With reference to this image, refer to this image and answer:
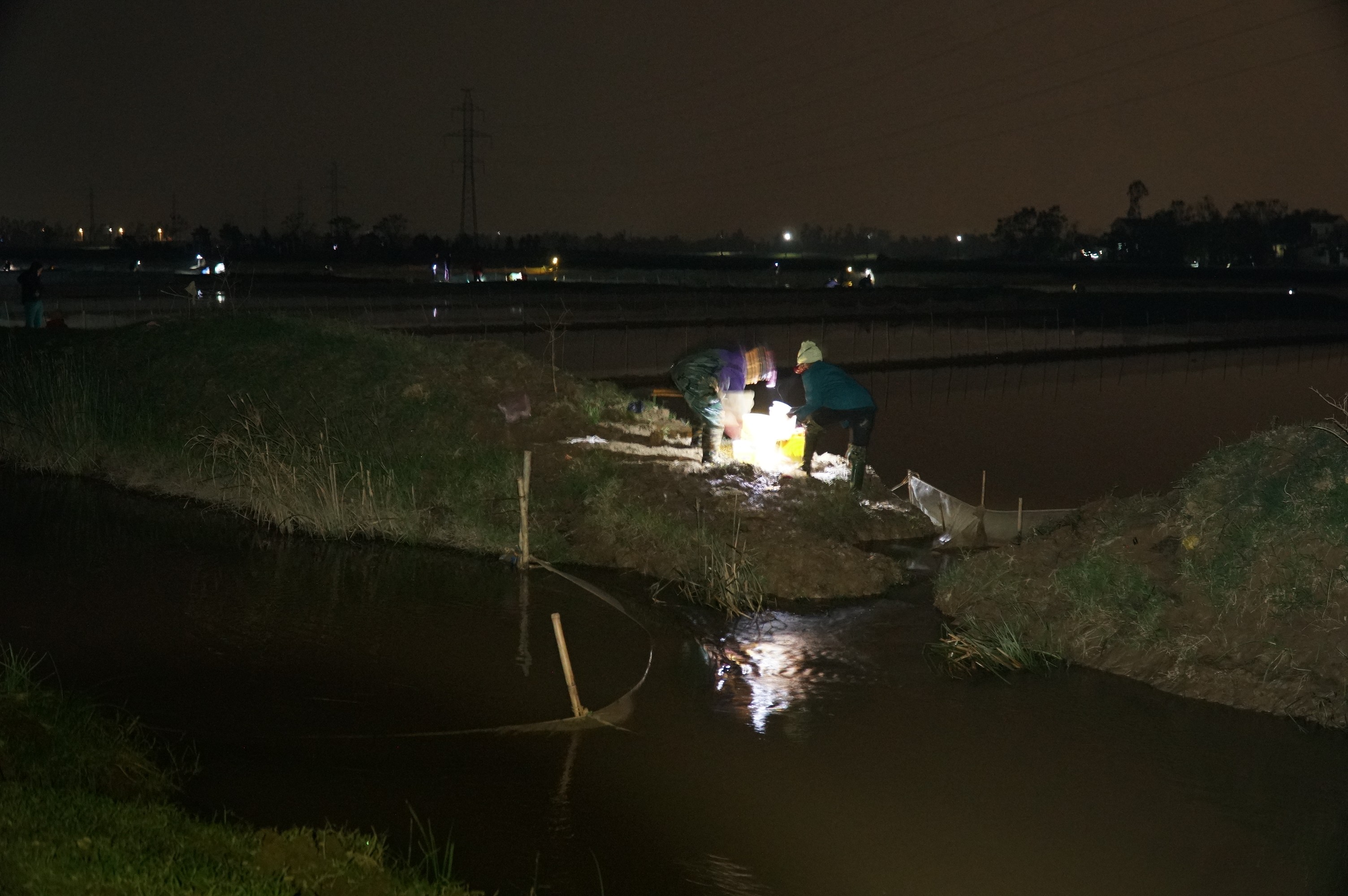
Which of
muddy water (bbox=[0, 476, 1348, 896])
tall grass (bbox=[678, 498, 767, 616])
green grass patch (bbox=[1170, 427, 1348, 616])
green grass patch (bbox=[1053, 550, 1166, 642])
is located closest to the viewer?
muddy water (bbox=[0, 476, 1348, 896])

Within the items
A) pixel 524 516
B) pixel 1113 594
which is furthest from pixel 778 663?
pixel 524 516

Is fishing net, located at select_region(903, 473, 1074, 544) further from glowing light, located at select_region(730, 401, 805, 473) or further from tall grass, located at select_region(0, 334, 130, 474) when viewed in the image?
tall grass, located at select_region(0, 334, 130, 474)

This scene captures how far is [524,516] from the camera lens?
11.9 metres

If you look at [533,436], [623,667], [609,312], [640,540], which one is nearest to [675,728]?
[623,667]

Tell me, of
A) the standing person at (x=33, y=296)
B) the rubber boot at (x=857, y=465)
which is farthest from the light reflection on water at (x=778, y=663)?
the standing person at (x=33, y=296)

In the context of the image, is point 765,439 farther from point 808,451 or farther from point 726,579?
point 726,579

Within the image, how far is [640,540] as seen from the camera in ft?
40.3

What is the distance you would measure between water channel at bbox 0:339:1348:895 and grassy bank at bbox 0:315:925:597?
50cm

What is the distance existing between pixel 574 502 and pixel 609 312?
29.8 metres

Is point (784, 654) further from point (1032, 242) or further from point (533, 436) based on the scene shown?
point (1032, 242)

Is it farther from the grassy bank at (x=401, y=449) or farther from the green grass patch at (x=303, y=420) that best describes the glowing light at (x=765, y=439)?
the green grass patch at (x=303, y=420)

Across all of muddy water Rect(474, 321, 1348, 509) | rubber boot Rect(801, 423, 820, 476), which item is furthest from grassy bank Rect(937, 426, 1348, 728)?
muddy water Rect(474, 321, 1348, 509)

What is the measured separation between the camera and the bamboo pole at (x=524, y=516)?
11.9m

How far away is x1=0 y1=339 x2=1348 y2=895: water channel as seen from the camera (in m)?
6.86
